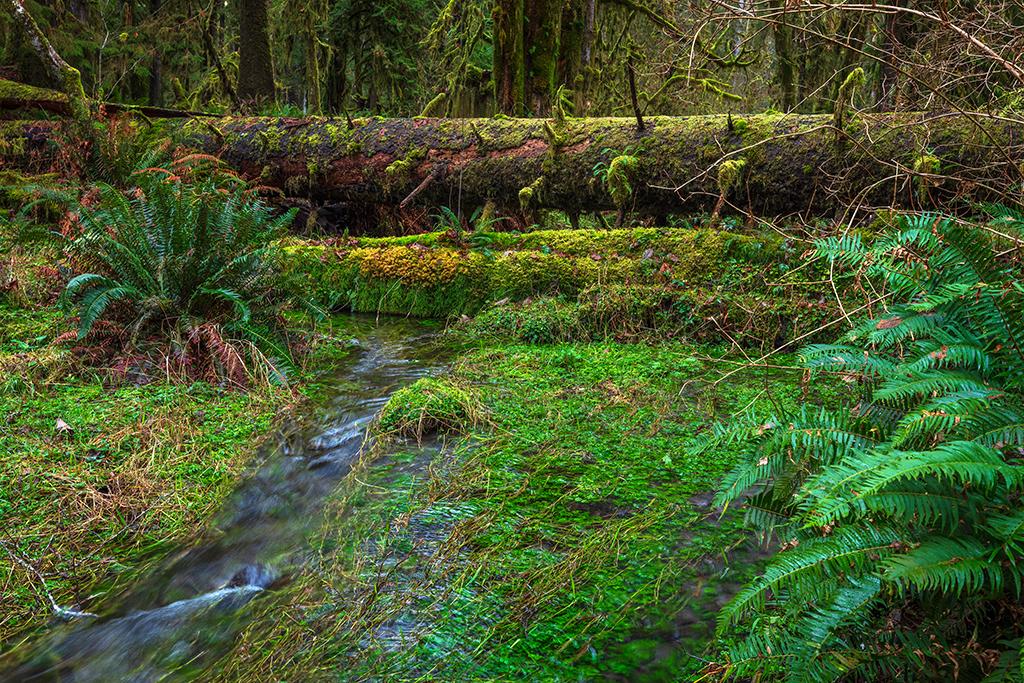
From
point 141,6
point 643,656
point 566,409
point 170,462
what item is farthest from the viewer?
point 141,6

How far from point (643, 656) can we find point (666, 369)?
10.2ft

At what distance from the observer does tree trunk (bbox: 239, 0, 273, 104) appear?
13.4 meters

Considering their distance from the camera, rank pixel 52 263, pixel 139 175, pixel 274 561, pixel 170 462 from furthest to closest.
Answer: pixel 139 175, pixel 52 263, pixel 170 462, pixel 274 561

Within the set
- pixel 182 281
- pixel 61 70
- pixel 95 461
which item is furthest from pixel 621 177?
pixel 61 70

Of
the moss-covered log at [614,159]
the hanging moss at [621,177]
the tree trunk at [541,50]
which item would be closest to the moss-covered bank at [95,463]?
the moss-covered log at [614,159]

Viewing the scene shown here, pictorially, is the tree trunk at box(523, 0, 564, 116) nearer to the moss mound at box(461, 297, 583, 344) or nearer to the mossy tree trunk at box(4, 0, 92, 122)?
the moss mound at box(461, 297, 583, 344)

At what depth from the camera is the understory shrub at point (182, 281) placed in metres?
4.82

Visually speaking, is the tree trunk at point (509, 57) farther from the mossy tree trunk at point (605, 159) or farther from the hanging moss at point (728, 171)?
the hanging moss at point (728, 171)

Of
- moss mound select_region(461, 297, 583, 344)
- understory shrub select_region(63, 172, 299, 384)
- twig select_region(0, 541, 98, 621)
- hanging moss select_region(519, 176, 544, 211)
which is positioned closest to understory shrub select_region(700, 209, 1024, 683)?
twig select_region(0, 541, 98, 621)

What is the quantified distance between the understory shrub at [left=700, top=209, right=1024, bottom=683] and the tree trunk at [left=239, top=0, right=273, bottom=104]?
1368cm

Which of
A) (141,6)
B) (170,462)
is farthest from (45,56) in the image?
(141,6)

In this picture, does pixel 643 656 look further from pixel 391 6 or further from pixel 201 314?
pixel 391 6

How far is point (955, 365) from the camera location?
244 centimetres

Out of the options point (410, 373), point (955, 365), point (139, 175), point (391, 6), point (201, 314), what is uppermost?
point (391, 6)
